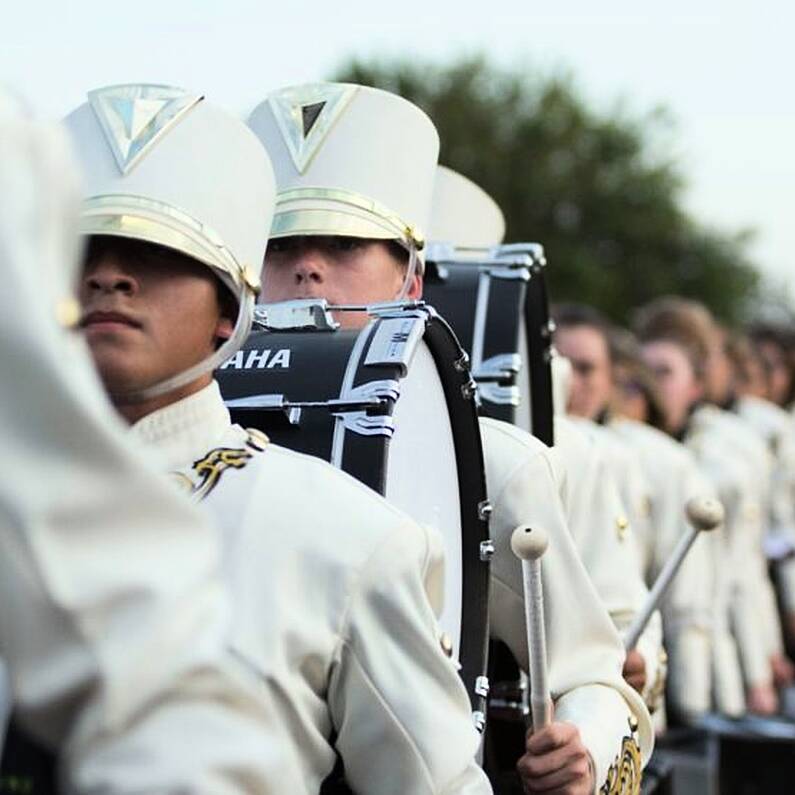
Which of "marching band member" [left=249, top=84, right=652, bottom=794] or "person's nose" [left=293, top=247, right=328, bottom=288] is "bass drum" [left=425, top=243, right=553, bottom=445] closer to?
"marching band member" [left=249, top=84, right=652, bottom=794]

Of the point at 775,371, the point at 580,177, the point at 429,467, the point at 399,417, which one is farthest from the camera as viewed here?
the point at 580,177

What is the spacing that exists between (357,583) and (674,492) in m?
6.13

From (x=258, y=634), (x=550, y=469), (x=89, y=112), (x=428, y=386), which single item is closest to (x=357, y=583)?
(x=258, y=634)

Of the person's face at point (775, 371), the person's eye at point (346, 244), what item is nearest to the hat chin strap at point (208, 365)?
the person's eye at point (346, 244)

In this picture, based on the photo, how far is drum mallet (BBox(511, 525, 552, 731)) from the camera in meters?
3.61

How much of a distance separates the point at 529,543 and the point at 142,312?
0.94 meters

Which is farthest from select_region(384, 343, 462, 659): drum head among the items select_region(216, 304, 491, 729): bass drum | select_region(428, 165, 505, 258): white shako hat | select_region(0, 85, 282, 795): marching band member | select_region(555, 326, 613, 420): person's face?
select_region(555, 326, 613, 420): person's face

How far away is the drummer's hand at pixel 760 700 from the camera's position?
10203mm

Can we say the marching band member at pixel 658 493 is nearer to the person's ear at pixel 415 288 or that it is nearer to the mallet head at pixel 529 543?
the person's ear at pixel 415 288

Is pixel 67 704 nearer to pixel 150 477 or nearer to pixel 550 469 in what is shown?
pixel 150 477

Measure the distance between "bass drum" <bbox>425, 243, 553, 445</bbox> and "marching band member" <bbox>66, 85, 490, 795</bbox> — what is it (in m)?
1.97

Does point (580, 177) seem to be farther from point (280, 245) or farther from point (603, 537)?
point (280, 245)

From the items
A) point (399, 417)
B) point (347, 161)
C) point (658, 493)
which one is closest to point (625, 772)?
point (399, 417)

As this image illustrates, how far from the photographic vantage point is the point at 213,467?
3.01 m
